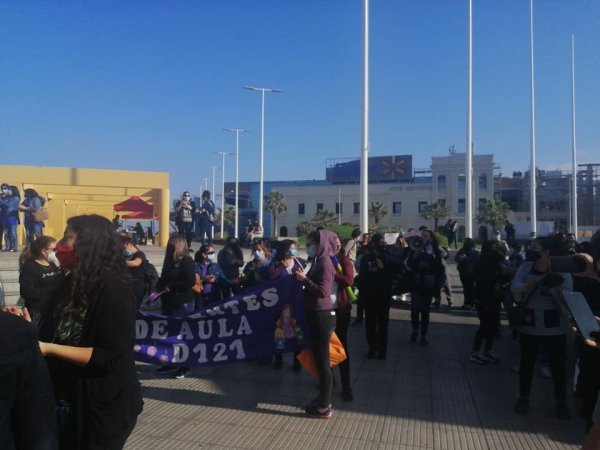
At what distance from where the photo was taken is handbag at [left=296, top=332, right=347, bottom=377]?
5.48 meters

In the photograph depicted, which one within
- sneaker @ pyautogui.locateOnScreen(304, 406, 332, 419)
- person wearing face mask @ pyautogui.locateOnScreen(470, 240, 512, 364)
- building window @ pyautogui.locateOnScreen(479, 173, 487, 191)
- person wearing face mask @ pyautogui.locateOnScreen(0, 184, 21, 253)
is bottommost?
sneaker @ pyautogui.locateOnScreen(304, 406, 332, 419)

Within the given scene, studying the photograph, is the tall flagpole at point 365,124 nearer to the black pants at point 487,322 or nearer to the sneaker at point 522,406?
the black pants at point 487,322

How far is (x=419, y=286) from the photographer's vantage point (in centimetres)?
867

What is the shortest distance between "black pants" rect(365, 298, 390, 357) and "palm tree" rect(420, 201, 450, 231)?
211ft

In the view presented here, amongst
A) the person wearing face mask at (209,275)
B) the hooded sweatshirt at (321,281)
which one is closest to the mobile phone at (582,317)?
the hooded sweatshirt at (321,281)

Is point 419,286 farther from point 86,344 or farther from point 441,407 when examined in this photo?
point 86,344

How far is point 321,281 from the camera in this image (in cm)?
529

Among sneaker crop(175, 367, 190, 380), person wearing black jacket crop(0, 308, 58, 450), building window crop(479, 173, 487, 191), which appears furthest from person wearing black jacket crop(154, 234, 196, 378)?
building window crop(479, 173, 487, 191)

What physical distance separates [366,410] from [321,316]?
1.13 meters

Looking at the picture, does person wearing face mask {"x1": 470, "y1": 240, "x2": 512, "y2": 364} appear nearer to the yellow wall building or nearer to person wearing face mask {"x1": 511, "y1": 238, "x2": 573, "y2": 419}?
person wearing face mask {"x1": 511, "y1": 238, "x2": 573, "y2": 419}

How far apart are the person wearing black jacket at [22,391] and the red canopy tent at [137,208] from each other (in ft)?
84.7

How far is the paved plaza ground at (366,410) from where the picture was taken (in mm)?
4703

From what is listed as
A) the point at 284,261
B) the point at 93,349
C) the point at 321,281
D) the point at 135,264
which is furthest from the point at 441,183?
the point at 93,349

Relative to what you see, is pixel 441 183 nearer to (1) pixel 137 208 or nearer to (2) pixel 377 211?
(2) pixel 377 211
